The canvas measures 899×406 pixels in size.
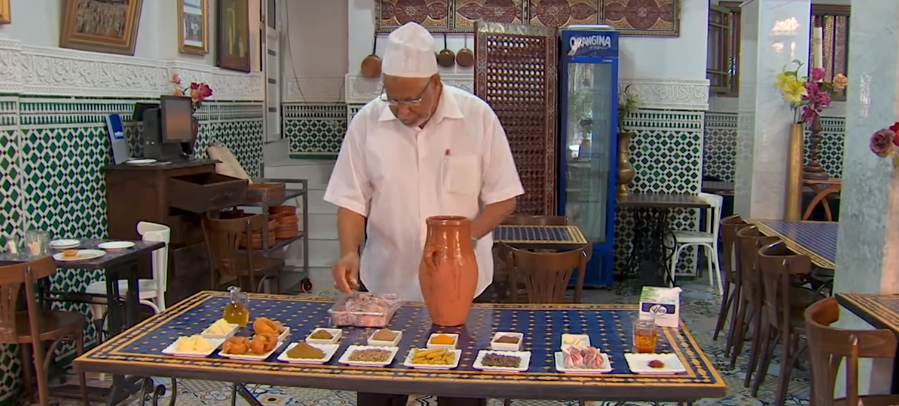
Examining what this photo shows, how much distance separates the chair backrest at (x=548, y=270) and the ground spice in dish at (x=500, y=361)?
1.27 meters

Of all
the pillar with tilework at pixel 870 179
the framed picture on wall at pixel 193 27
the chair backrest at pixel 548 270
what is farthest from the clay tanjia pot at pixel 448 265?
the framed picture on wall at pixel 193 27

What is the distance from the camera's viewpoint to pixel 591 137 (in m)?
7.70

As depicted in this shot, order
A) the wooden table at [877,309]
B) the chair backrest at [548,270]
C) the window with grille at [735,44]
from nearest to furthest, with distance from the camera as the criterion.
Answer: the wooden table at [877,309], the chair backrest at [548,270], the window with grille at [735,44]

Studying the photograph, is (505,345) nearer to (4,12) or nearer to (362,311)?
(362,311)

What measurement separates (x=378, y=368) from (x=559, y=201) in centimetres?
553

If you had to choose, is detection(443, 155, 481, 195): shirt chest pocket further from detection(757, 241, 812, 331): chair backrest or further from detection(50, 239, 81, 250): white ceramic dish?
detection(50, 239, 81, 250): white ceramic dish

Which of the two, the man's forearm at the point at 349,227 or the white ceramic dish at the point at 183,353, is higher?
the man's forearm at the point at 349,227

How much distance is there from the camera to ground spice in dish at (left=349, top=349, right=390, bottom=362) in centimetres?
228

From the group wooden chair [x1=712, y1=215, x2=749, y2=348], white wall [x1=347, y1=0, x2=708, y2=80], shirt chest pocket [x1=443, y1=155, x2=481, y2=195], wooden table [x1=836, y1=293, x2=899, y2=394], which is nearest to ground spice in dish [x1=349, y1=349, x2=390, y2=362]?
shirt chest pocket [x1=443, y1=155, x2=481, y2=195]

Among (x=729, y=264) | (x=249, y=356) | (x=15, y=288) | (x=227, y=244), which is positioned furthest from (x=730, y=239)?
(x=15, y=288)

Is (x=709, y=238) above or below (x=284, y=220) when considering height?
below

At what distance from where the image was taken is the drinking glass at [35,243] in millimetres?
4242

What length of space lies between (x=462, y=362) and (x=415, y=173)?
3.20 ft

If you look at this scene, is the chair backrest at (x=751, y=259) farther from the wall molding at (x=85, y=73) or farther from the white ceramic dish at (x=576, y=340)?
the wall molding at (x=85, y=73)
